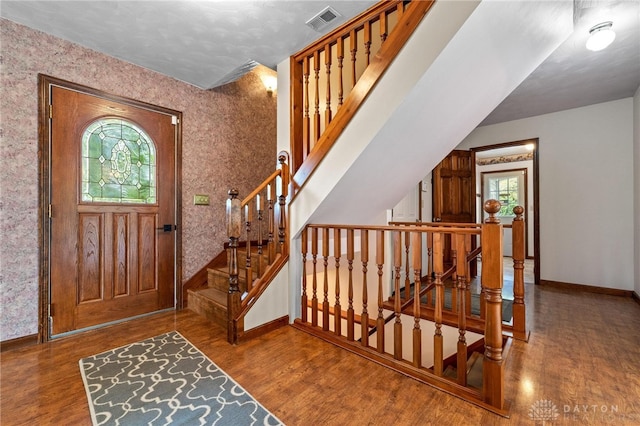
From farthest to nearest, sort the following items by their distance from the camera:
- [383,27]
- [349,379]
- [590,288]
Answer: [590,288] < [383,27] < [349,379]

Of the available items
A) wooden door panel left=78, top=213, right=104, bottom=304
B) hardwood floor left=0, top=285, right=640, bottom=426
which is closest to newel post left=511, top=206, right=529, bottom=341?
hardwood floor left=0, top=285, right=640, bottom=426

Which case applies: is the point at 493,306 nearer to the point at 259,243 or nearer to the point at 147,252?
the point at 259,243

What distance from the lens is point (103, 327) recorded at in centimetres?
246

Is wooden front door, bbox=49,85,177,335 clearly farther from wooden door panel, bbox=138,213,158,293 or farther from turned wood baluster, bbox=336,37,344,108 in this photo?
turned wood baluster, bbox=336,37,344,108

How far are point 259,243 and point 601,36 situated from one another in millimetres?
3178

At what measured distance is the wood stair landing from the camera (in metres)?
2.44

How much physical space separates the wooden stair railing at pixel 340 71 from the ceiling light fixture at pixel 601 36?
1546 mm

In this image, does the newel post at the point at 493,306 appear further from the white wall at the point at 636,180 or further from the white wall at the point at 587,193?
the white wall at the point at 587,193

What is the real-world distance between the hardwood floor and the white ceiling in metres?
2.49

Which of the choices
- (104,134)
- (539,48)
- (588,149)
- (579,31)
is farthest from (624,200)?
(104,134)

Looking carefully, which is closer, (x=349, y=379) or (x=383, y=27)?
(x=349, y=379)

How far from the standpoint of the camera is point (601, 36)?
6.88ft

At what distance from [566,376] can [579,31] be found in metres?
2.61

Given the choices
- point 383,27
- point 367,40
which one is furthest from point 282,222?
point 383,27
